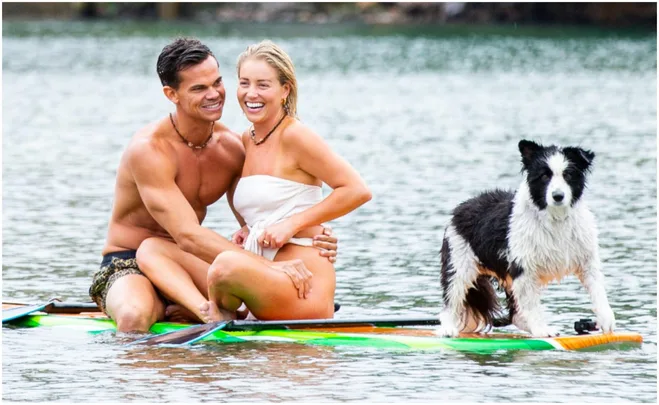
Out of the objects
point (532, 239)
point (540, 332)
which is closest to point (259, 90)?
point (532, 239)

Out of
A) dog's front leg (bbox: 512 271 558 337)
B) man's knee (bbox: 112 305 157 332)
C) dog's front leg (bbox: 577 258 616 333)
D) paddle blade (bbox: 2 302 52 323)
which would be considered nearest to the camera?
dog's front leg (bbox: 577 258 616 333)

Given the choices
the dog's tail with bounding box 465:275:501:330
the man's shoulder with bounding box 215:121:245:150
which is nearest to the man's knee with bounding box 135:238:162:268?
the man's shoulder with bounding box 215:121:245:150

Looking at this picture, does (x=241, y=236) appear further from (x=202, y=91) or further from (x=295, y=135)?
(x=202, y=91)

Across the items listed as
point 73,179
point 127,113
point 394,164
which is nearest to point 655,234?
point 394,164

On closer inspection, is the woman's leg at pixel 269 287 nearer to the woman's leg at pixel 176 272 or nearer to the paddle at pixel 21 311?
the woman's leg at pixel 176 272

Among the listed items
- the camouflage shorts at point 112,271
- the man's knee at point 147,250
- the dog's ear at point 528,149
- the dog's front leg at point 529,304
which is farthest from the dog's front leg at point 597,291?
the camouflage shorts at point 112,271

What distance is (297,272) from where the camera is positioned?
789 cm

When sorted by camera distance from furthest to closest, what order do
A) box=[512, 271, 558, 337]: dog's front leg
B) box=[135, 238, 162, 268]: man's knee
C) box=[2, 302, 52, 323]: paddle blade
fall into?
box=[2, 302, 52, 323]: paddle blade < box=[135, 238, 162, 268]: man's knee < box=[512, 271, 558, 337]: dog's front leg

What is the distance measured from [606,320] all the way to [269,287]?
1908mm

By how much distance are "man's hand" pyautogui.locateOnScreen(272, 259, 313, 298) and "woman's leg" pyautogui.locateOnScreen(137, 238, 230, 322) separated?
1.69 ft

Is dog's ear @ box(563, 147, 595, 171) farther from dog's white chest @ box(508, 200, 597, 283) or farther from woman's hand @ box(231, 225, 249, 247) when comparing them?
woman's hand @ box(231, 225, 249, 247)

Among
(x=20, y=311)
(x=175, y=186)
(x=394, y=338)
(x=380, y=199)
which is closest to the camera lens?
(x=394, y=338)

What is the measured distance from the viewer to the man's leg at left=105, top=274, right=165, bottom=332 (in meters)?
8.20

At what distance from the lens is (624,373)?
7422 mm
